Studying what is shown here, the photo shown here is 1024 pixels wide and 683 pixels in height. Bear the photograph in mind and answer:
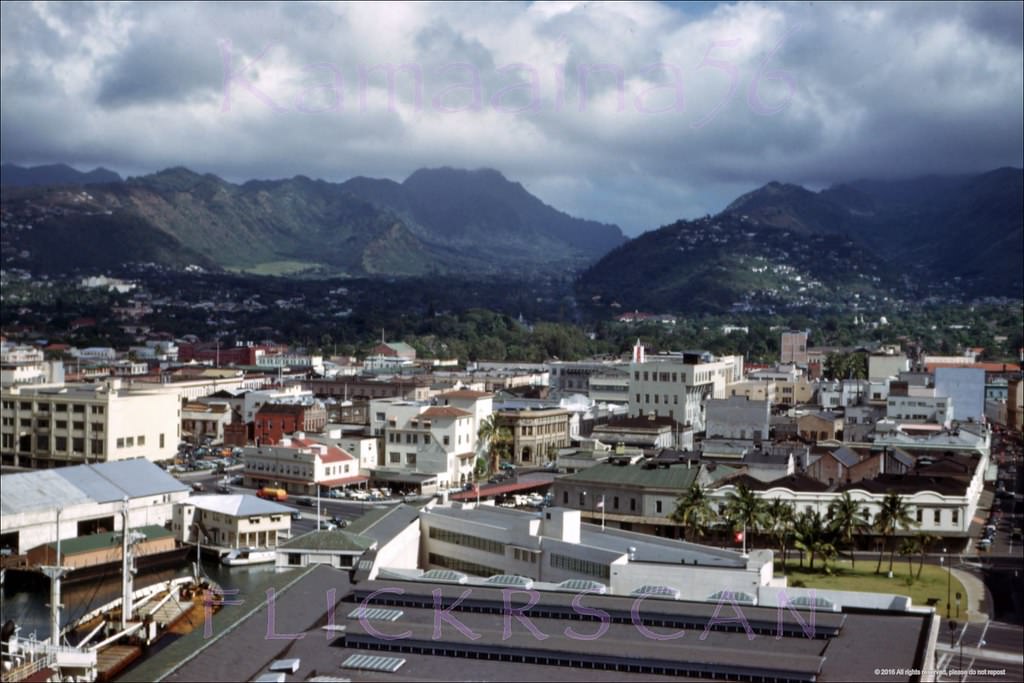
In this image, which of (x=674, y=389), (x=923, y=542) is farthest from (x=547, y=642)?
(x=674, y=389)

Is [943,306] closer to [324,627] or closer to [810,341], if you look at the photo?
[810,341]

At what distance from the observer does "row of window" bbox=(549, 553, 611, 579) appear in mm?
27391

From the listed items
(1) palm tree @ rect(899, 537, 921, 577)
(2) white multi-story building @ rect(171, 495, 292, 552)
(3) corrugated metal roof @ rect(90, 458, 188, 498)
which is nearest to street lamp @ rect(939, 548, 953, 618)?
(1) palm tree @ rect(899, 537, 921, 577)

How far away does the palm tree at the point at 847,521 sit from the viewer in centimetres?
3638

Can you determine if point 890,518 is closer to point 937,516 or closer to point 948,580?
point 948,580

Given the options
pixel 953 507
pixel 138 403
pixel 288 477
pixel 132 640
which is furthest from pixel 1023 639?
pixel 138 403

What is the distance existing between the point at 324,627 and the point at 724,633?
22.7 ft

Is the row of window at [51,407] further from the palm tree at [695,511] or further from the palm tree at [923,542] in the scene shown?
the palm tree at [923,542]

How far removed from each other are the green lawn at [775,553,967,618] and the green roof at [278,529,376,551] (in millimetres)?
10345

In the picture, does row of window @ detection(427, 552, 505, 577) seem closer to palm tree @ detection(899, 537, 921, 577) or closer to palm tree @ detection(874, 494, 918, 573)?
palm tree @ detection(874, 494, 918, 573)

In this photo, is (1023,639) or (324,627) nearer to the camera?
(324,627)

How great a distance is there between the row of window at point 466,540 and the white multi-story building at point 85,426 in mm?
29527

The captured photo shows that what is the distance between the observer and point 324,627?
76.8ft

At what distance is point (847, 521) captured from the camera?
119 feet
